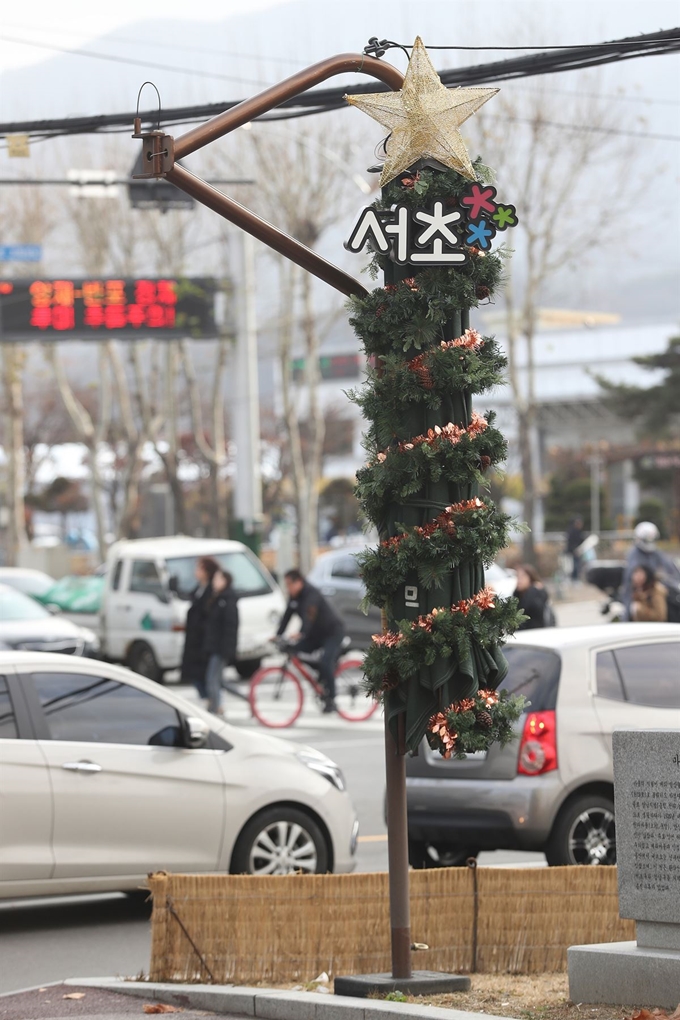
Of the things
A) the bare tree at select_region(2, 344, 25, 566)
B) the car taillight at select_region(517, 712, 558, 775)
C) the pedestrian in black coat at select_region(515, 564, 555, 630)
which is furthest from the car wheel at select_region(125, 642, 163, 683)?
the bare tree at select_region(2, 344, 25, 566)

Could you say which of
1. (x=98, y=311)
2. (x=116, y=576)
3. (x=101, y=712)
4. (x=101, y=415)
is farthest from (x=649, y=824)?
(x=101, y=415)

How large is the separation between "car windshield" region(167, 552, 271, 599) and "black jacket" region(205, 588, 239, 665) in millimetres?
4177

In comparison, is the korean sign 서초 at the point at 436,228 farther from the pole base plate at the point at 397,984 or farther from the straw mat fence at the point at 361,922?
the pole base plate at the point at 397,984

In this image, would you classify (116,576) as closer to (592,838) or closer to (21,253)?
(21,253)

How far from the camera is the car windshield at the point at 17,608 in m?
20.5

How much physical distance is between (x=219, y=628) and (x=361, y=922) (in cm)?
1046

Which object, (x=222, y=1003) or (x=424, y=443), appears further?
(x=222, y=1003)

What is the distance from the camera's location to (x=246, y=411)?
30.9m

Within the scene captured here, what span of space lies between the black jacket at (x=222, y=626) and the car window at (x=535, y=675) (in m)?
8.11

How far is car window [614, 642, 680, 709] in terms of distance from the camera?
9359 millimetres

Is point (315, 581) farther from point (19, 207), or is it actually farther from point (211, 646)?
point (19, 207)

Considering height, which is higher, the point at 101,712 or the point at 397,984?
the point at 101,712

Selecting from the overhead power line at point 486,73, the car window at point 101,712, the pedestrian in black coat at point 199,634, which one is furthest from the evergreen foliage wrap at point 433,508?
the pedestrian in black coat at point 199,634

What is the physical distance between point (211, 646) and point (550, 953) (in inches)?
417
